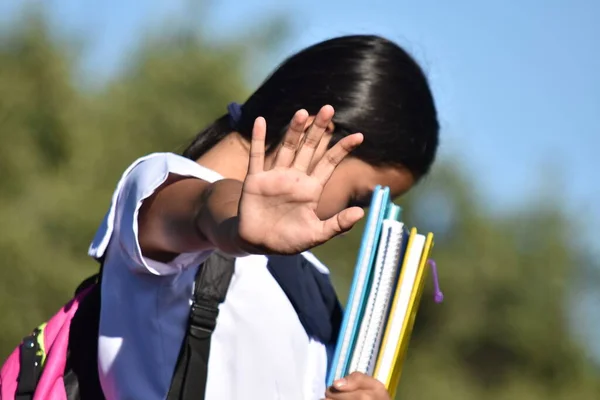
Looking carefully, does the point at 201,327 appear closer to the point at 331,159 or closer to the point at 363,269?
the point at 363,269

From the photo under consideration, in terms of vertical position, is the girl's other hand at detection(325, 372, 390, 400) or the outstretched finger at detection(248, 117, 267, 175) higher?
the outstretched finger at detection(248, 117, 267, 175)

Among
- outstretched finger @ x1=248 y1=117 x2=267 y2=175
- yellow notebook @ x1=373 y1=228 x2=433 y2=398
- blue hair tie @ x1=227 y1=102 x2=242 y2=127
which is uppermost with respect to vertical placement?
blue hair tie @ x1=227 y1=102 x2=242 y2=127

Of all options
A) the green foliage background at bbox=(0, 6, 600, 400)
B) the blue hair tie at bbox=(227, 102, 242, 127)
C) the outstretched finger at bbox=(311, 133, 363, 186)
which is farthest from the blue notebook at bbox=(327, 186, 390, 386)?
the green foliage background at bbox=(0, 6, 600, 400)

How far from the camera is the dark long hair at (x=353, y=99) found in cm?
196

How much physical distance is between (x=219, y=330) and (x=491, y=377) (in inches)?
282

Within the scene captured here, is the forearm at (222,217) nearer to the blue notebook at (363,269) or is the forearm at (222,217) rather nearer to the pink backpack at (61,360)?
the blue notebook at (363,269)

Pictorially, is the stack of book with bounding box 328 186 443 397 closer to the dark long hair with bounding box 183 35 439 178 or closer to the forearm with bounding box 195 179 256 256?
the forearm with bounding box 195 179 256 256

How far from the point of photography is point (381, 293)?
1.55 m

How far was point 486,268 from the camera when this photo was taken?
29.4 feet

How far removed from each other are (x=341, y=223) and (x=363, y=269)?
0.22m

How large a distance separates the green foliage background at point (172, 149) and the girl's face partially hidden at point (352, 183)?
477cm

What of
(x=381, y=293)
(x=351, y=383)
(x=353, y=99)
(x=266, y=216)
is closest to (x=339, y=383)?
(x=351, y=383)

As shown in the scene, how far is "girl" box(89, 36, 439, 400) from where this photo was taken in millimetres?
1341

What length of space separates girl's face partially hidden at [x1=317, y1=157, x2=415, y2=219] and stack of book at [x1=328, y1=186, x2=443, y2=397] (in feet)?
1.13
